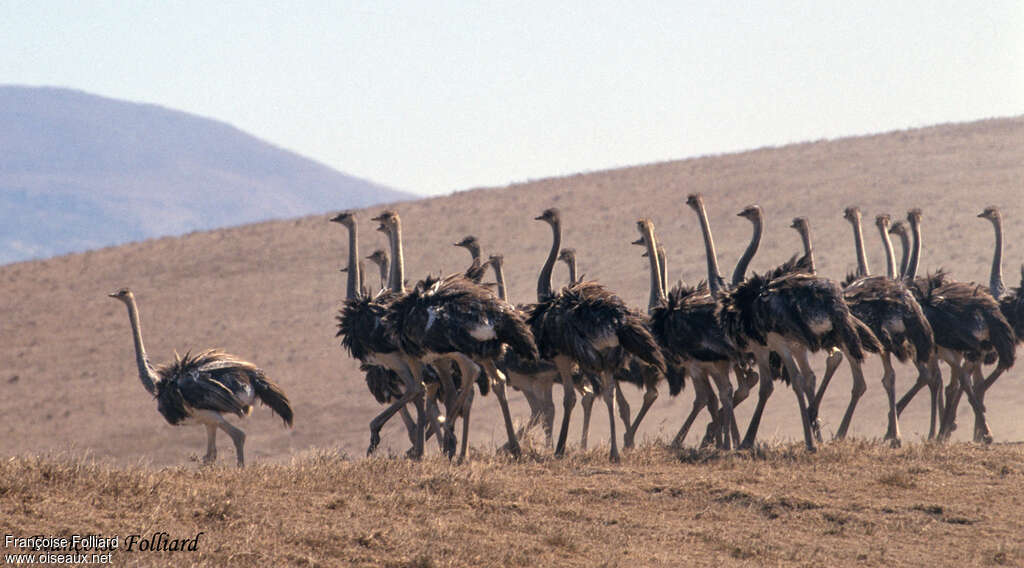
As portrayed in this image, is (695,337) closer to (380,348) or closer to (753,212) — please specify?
(753,212)

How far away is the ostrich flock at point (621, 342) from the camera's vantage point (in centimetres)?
1160

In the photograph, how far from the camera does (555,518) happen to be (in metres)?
9.12

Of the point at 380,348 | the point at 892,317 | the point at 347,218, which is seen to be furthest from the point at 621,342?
the point at 347,218

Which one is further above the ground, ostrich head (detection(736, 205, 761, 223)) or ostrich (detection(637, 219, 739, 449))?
ostrich head (detection(736, 205, 761, 223))

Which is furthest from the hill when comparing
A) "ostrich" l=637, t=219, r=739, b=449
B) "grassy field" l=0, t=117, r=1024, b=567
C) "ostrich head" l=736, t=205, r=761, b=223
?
"ostrich" l=637, t=219, r=739, b=449

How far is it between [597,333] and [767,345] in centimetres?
168

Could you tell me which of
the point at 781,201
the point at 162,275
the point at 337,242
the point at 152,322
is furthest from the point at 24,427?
the point at 781,201

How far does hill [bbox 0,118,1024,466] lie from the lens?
79.7 feet

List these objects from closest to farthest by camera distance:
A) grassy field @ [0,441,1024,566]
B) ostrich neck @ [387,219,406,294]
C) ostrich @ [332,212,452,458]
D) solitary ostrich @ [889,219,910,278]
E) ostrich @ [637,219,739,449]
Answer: grassy field @ [0,441,1024,566] → ostrich @ [332,212,452,458] → ostrich @ [637,219,739,449] → ostrich neck @ [387,219,406,294] → solitary ostrich @ [889,219,910,278]

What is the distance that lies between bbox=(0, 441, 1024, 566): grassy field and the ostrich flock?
1.16m

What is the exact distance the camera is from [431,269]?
36.2 metres

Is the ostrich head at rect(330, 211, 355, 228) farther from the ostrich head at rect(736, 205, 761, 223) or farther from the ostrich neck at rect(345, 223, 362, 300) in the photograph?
the ostrich head at rect(736, 205, 761, 223)

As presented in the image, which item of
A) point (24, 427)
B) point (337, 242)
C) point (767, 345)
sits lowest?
point (24, 427)

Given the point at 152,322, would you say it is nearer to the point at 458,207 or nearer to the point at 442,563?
the point at 458,207
